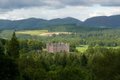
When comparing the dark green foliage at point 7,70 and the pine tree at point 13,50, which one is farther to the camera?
the pine tree at point 13,50

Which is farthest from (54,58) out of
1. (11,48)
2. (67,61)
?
(11,48)

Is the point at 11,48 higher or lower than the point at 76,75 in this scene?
higher

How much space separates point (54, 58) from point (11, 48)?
235ft

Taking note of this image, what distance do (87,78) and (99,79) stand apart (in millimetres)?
18784

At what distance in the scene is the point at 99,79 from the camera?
7000cm

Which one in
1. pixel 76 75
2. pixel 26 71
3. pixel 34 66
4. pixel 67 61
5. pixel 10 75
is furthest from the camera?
pixel 67 61

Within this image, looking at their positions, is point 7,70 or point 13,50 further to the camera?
point 13,50

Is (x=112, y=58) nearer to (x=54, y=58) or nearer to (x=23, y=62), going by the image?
(x=23, y=62)

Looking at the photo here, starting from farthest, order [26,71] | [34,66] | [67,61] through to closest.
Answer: [67,61] → [34,66] → [26,71]

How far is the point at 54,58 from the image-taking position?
16700cm

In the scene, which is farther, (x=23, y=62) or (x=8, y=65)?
(x=23, y=62)

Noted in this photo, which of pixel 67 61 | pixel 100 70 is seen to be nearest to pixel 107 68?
pixel 100 70

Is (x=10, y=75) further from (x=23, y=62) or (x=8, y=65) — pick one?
(x=23, y=62)

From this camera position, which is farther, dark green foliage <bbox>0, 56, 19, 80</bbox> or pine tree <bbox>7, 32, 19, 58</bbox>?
pine tree <bbox>7, 32, 19, 58</bbox>
